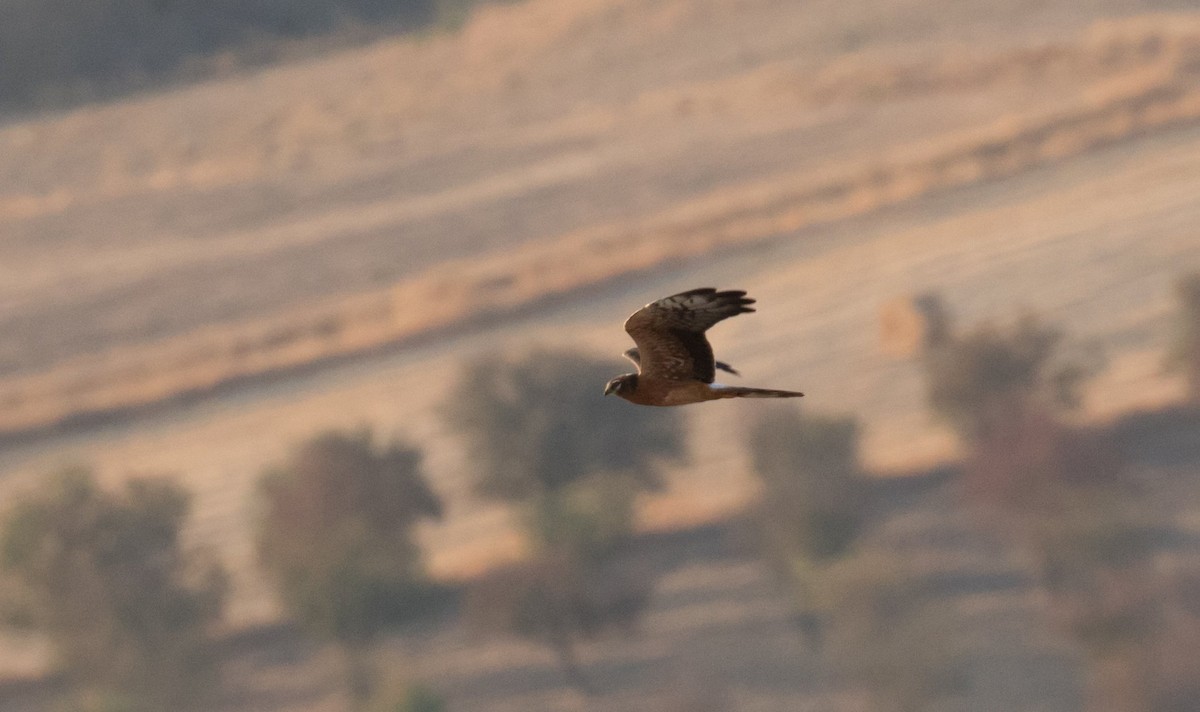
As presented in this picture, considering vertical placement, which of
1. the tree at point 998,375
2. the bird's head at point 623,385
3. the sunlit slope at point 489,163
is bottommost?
the bird's head at point 623,385

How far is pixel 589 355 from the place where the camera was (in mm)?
83562

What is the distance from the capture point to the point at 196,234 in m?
93.8

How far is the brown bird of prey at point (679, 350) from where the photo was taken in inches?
509

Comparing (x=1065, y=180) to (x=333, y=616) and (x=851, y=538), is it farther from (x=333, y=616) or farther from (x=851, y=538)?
(x=333, y=616)

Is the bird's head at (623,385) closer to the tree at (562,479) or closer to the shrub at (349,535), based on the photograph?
the tree at (562,479)

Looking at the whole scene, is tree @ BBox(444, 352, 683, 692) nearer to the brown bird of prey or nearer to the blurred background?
the blurred background

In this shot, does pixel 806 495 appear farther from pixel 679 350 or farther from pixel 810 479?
pixel 679 350

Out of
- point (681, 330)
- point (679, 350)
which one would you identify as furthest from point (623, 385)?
point (681, 330)

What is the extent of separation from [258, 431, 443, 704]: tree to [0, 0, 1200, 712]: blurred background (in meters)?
0.21

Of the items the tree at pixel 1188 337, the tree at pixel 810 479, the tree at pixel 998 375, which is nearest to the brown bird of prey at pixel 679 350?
the tree at pixel 810 479

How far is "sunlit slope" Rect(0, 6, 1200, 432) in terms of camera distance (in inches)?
3593

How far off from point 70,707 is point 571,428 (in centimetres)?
2660

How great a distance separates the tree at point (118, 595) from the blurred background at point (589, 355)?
0.80ft

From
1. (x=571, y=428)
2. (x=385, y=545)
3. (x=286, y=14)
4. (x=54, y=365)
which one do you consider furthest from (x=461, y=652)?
(x=286, y=14)
